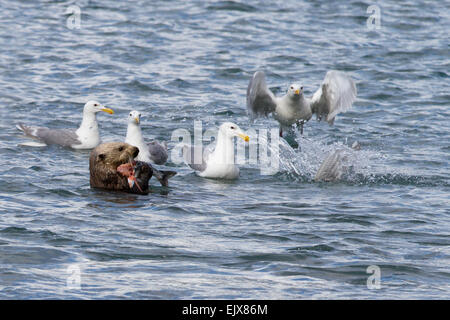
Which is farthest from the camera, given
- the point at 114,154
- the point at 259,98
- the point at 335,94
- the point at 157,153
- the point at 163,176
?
the point at 259,98

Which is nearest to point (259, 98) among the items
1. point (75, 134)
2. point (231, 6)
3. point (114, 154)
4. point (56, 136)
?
point (75, 134)

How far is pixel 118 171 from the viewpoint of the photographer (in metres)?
11.2

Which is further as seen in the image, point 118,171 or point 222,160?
point 222,160

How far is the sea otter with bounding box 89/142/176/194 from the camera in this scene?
1120 centimetres

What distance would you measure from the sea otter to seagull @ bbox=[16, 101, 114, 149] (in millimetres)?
2464

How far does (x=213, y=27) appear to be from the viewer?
74.9 ft

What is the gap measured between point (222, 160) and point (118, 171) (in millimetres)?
1664

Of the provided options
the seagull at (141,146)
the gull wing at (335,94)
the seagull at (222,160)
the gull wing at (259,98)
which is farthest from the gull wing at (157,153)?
the gull wing at (335,94)

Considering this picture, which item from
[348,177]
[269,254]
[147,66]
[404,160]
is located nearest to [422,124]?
[404,160]

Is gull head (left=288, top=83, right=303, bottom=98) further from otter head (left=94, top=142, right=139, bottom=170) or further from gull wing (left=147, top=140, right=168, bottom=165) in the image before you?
otter head (left=94, top=142, right=139, bottom=170)

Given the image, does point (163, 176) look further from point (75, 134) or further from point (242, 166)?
point (75, 134)

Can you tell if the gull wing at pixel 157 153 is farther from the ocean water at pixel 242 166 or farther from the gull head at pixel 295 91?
the gull head at pixel 295 91

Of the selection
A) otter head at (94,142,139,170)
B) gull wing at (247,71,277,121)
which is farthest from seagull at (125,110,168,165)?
gull wing at (247,71,277,121)

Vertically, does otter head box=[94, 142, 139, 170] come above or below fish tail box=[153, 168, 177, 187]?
above
